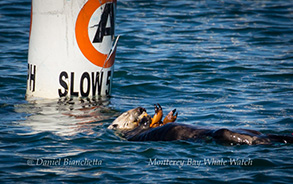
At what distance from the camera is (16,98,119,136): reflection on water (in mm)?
6137

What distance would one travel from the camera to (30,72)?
6.96 meters

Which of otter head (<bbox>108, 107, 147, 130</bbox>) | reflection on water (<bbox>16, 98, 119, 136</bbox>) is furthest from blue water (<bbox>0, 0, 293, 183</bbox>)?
otter head (<bbox>108, 107, 147, 130</bbox>)

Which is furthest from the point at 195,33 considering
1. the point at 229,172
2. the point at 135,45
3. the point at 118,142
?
the point at 229,172

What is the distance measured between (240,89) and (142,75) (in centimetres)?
214

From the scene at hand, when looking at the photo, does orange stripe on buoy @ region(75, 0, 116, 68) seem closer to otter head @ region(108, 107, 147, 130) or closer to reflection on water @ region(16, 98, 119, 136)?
reflection on water @ region(16, 98, 119, 136)

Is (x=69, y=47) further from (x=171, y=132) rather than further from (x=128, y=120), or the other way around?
(x=171, y=132)

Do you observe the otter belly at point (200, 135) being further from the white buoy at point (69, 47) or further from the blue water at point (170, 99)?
the white buoy at point (69, 47)

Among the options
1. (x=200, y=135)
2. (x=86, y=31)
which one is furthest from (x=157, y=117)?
(x=86, y=31)

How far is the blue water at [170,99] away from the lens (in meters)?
4.64

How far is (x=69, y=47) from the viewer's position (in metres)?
6.68

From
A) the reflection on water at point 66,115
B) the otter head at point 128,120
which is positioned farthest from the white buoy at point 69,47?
the otter head at point 128,120

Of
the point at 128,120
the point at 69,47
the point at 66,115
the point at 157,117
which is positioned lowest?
the point at 66,115

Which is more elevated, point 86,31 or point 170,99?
point 86,31

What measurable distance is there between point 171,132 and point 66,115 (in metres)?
2.00
